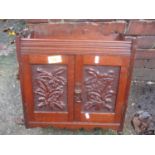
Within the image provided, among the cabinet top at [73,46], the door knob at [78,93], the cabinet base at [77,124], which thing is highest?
the cabinet top at [73,46]

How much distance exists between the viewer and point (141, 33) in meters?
1.85

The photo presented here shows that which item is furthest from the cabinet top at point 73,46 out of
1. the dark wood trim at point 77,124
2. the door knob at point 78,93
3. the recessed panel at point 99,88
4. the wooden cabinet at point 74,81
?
the dark wood trim at point 77,124

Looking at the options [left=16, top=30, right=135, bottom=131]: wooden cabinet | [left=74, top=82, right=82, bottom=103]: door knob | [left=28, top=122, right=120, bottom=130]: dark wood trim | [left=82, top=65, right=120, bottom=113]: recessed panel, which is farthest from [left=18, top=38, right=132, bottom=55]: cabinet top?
[left=28, top=122, right=120, bottom=130]: dark wood trim

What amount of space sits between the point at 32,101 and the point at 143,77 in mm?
1023

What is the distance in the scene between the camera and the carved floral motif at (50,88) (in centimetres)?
146

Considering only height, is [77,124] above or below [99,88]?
below

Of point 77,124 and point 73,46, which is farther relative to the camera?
point 77,124

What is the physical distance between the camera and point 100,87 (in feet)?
4.97

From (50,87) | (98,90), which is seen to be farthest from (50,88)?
(98,90)

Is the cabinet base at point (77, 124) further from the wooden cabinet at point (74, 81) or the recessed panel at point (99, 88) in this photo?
the recessed panel at point (99, 88)

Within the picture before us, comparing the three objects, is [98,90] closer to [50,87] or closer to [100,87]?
[100,87]

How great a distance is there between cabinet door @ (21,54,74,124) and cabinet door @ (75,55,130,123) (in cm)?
5

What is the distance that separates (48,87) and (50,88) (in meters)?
0.01
